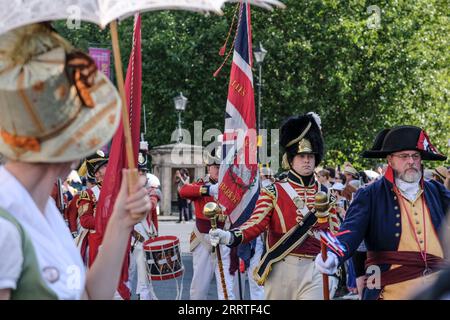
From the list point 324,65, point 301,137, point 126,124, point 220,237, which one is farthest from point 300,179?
point 324,65

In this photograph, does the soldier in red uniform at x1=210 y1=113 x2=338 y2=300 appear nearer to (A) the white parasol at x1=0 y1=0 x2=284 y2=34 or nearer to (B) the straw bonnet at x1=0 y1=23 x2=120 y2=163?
(A) the white parasol at x1=0 y1=0 x2=284 y2=34

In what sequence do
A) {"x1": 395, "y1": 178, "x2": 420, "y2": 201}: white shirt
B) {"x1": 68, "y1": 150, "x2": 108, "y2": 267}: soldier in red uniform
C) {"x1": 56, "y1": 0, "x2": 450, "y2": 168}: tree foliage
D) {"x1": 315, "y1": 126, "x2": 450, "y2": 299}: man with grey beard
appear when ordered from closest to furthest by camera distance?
{"x1": 315, "y1": 126, "x2": 450, "y2": 299}: man with grey beard, {"x1": 395, "y1": 178, "x2": 420, "y2": 201}: white shirt, {"x1": 68, "y1": 150, "x2": 108, "y2": 267}: soldier in red uniform, {"x1": 56, "y1": 0, "x2": 450, "y2": 168}: tree foliage

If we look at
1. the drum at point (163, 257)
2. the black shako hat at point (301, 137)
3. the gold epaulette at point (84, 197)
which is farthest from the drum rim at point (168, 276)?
the black shako hat at point (301, 137)

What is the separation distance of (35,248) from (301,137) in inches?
Result: 241

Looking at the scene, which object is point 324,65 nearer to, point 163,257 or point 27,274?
point 163,257

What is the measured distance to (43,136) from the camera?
129 inches

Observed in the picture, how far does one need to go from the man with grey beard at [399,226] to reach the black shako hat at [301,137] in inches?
71.8

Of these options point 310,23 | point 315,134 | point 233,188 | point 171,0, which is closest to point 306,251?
point 315,134

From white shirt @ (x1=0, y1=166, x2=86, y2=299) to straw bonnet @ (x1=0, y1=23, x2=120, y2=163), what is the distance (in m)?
0.13

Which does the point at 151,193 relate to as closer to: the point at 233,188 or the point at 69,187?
the point at 233,188

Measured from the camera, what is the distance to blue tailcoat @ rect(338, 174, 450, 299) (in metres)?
7.03

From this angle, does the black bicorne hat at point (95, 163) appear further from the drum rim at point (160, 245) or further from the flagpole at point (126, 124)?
the flagpole at point (126, 124)

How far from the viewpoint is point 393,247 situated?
7035mm

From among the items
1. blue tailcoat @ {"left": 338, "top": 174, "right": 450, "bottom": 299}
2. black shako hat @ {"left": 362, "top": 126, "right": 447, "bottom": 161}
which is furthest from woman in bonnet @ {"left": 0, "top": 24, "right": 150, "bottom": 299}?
black shako hat @ {"left": 362, "top": 126, "right": 447, "bottom": 161}
